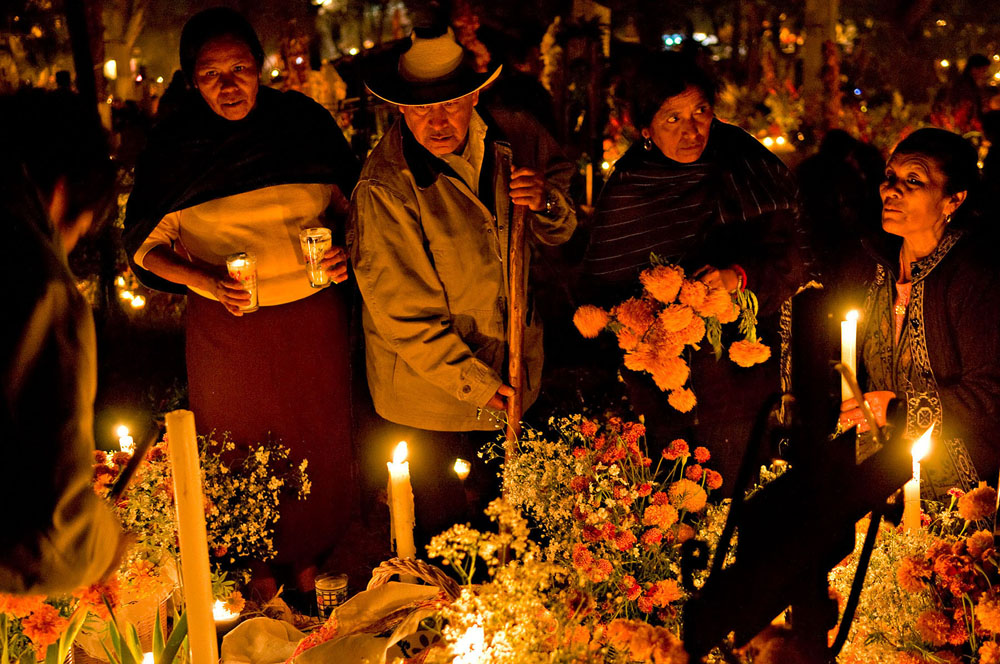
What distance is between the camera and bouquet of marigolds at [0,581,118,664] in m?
1.80

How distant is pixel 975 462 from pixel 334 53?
22.6ft

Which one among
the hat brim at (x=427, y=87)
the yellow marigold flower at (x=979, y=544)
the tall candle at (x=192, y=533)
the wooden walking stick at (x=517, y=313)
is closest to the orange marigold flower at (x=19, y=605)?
the tall candle at (x=192, y=533)

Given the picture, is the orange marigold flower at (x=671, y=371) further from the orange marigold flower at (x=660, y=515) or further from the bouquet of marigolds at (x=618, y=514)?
the orange marigold flower at (x=660, y=515)

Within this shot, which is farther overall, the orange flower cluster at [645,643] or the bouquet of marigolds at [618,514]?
the bouquet of marigolds at [618,514]

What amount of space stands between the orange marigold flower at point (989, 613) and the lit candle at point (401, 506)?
1284 mm

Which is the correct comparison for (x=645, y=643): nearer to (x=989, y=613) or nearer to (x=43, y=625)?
(x=989, y=613)

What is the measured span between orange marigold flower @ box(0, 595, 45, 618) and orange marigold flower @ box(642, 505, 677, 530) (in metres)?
1.24

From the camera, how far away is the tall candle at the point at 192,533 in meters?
1.41

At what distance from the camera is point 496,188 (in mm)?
2947

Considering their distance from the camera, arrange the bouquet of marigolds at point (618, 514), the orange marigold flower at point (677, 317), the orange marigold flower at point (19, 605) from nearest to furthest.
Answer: the orange marigold flower at point (19, 605) → the bouquet of marigolds at point (618, 514) → the orange marigold flower at point (677, 317)

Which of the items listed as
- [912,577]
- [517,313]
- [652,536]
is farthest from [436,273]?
[912,577]

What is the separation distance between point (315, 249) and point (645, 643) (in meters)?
1.77

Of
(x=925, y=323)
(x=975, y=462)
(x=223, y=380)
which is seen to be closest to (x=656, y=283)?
(x=925, y=323)

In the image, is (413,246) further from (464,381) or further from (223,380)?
(223,380)
